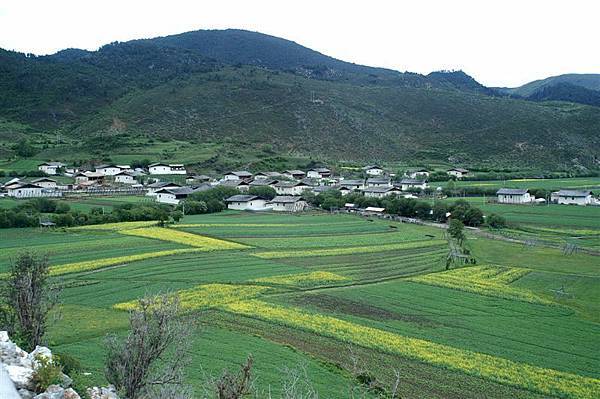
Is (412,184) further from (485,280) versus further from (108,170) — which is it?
(485,280)

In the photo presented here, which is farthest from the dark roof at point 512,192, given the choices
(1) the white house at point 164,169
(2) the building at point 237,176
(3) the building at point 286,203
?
(1) the white house at point 164,169

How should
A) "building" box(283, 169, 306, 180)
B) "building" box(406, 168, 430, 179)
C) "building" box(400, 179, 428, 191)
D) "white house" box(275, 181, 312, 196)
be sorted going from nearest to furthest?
"white house" box(275, 181, 312, 196) → "building" box(400, 179, 428, 191) → "building" box(283, 169, 306, 180) → "building" box(406, 168, 430, 179)

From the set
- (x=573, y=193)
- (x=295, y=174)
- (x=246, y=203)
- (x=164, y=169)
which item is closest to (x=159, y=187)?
(x=246, y=203)

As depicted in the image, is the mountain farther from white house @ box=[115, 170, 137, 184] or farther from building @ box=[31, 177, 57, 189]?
building @ box=[31, 177, 57, 189]

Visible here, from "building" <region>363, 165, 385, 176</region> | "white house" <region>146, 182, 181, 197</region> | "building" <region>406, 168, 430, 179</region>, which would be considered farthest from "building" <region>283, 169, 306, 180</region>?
"white house" <region>146, 182, 181, 197</region>

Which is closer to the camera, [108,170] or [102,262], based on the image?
[102,262]

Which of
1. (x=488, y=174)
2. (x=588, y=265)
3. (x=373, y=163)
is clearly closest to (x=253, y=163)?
(x=373, y=163)
